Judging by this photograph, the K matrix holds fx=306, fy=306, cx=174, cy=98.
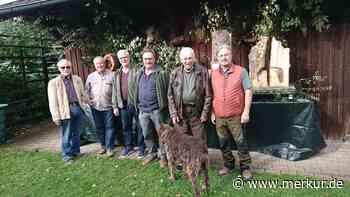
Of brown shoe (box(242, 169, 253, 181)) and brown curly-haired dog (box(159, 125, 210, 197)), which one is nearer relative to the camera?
brown curly-haired dog (box(159, 125, 210, 197))

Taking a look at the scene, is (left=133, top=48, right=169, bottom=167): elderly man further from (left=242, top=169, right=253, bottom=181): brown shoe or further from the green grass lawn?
(left=242, top=169, right=253, bottom=181): brown shoe

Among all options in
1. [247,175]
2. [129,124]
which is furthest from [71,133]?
[247,175]

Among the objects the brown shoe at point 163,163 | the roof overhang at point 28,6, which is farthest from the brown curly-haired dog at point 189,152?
the roof overhang at point 28,6

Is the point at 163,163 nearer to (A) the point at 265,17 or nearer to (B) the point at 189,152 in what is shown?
(B) the point at 189,152

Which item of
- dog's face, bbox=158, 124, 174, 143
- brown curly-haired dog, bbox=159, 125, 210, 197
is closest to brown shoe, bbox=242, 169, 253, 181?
brown curly-haired dog, bbox=159, 125, 210, 197

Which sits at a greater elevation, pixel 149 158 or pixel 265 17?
pixel 265 17

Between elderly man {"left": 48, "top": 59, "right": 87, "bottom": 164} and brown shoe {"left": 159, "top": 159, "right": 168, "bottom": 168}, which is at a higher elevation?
elderly man {"left": 48, "top": 59, "right": 87, "bottom": 164}

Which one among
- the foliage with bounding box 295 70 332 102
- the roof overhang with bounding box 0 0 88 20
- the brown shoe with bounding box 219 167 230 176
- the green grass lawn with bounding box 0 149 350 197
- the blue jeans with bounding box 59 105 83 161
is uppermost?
the roof overhang with bounding box 0 0 88 20

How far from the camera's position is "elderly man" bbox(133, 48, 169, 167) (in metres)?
3.91

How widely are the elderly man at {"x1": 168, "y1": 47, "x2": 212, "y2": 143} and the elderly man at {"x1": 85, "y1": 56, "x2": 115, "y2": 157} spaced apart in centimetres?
129

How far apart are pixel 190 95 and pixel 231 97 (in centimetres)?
46

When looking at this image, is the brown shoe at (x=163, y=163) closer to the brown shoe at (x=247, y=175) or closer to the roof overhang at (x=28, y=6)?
the brown shoe at (x=247, y=175)

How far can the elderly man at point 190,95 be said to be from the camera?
3502mm

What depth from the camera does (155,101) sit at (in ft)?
13.0
